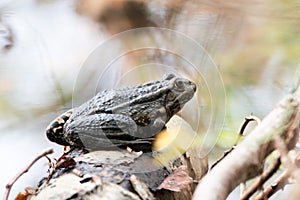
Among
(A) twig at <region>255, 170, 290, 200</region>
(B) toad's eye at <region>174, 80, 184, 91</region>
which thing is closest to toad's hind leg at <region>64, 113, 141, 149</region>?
(B) toad's eye at <region>174, 80, 184, 91</region>

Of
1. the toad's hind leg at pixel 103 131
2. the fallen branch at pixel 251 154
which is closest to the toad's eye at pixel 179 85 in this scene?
the toad's hind leg at pixel 103 131

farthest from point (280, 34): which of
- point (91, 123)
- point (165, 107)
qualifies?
point (91, 123)

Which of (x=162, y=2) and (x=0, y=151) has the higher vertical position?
(x=162, y=2)

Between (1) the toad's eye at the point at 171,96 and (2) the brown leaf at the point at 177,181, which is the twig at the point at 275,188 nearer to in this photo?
(2) the brown leaf at the point at 177,181

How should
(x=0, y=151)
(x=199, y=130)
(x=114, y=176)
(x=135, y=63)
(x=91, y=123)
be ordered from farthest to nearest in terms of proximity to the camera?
(x=0, y=151), (x=135, y=63), (x=199, y=130), (x=91, y=123), (x=114, y=176)

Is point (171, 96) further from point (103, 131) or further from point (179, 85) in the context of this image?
point (103, 131)

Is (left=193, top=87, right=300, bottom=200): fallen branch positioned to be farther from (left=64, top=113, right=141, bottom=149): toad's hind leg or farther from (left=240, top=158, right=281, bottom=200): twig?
(left=64, top=113, right=141, bottom=149): toad's hind leg

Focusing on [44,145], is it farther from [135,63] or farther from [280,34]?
[280,34]

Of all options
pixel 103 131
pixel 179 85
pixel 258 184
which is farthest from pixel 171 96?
pixel 258 184
